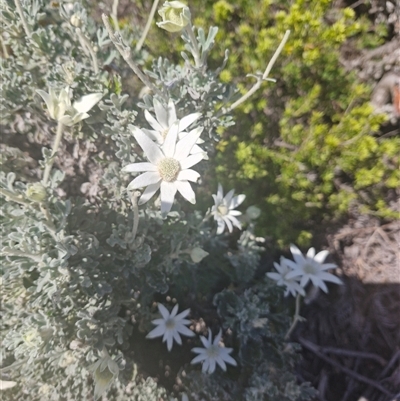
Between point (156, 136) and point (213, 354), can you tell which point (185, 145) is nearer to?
point (156, 136)

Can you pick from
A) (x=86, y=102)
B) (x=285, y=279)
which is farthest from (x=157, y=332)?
(x=86, y=102)

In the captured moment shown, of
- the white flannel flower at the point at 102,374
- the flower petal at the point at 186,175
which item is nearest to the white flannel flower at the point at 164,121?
the flower petal at the point at 186,175

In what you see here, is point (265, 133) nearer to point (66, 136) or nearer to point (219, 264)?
point (219, 264)

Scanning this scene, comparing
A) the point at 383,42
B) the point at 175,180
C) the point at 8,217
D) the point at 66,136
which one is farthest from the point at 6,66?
the point at 383,42

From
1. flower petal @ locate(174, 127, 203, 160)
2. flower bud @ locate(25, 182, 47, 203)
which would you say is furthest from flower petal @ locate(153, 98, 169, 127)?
flower bud @ locate(25, 182, 47, 203)

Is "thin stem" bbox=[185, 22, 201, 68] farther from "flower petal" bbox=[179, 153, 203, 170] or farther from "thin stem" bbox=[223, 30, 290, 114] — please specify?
"flower petal" bbox=[179, 153, 203, 170]

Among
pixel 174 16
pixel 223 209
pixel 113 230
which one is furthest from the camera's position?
pixel 223 209
